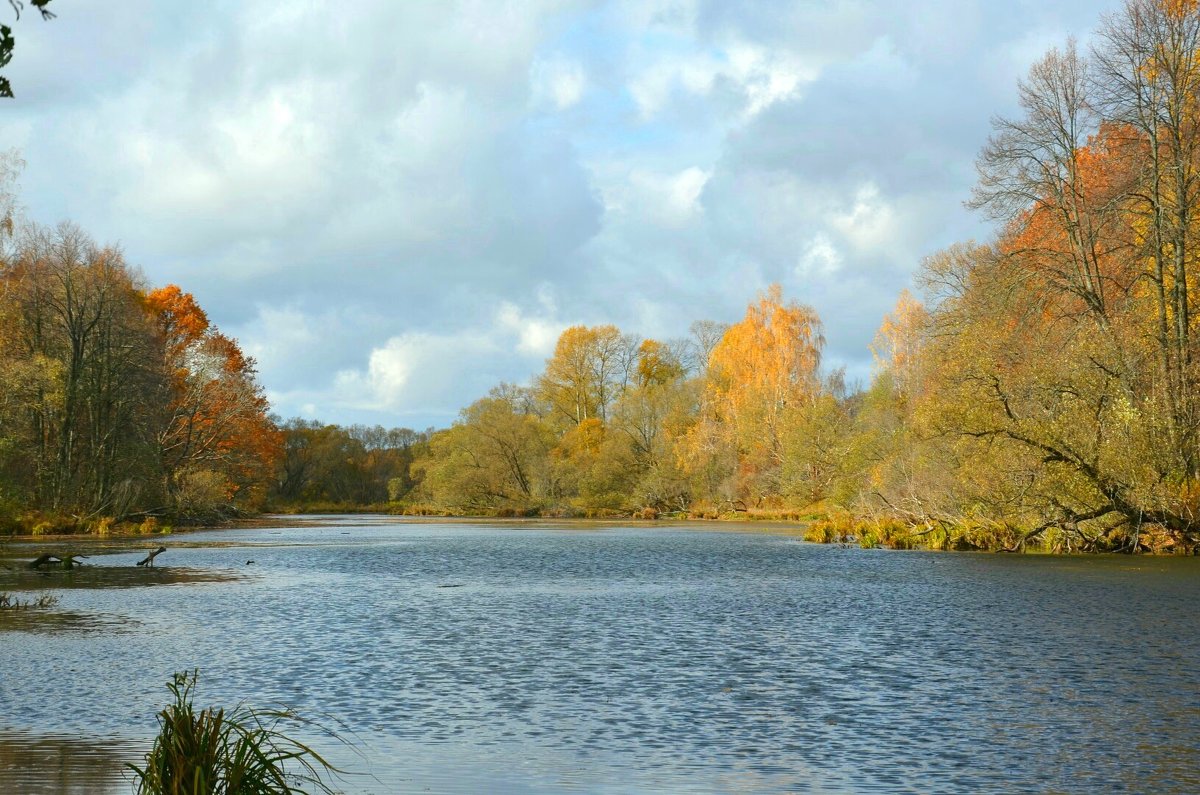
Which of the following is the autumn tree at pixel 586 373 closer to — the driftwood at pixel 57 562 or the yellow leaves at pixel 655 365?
the yellow leaves at pixel 655 365

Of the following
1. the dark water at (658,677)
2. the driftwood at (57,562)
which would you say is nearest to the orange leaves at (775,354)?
the dark water at (658,677)

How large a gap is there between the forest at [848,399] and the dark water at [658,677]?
5032 mm

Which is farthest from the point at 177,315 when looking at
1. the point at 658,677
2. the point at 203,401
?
the point at 658,677

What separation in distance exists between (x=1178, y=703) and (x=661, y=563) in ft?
69.1

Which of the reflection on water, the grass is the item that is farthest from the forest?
the reflection on water

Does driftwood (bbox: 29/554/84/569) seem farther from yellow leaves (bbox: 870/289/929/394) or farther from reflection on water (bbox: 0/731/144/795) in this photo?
yellow leaves (bbox: 870/289/929/394)

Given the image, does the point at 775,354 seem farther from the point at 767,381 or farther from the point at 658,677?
the point at 658,677

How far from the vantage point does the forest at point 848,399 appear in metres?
29.2

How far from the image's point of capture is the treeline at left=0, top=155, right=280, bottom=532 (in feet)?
133

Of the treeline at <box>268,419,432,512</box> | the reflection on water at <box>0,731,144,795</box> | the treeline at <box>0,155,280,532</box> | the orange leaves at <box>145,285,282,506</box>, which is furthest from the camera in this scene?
the treeline at <box>268,419,432,512</box>

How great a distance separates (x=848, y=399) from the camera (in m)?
69.6

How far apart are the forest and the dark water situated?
503 cm

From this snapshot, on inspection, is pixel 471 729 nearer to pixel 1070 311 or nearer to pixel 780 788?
pixel 780 788

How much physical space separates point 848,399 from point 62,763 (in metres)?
64.4
